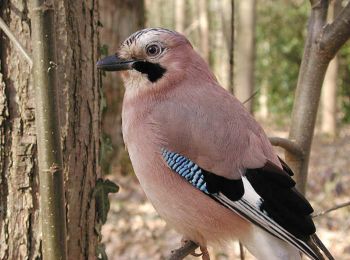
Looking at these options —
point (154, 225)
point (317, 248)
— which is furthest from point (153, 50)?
point (154, 225)

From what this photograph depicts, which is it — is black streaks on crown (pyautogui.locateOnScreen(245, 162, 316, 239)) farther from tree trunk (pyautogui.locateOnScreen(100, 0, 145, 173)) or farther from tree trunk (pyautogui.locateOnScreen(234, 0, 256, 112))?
tree trunk (pyautogui.locateOnScreen(234, 0, 256, 112))

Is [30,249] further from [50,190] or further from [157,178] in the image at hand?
[50,190]

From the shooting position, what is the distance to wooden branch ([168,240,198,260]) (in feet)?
5.73

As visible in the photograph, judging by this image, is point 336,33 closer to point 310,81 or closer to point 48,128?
point 310,81

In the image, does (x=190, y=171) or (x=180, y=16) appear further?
(x=180, y=16)

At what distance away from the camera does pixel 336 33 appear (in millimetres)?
1921

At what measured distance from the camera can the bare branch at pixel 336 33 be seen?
1879mm

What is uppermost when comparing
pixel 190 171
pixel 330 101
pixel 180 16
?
pixel 180 16

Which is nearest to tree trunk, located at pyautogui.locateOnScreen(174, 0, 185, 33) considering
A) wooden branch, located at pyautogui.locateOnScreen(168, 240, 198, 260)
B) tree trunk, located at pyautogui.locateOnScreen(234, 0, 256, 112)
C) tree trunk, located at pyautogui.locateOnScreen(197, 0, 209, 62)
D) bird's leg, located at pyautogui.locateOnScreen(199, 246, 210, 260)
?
tree trunk, located at pyautogui.locateOnScreen(197, 0, 209, 62)

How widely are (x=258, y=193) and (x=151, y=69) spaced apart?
569mm

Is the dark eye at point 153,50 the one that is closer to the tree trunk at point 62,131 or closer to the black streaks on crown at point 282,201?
the tree trunk at point 62,131

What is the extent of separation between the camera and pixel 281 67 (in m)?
19.7

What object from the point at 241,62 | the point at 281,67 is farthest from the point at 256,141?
the point at 281,67

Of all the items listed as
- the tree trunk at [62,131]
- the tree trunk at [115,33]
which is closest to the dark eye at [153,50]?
the tree trunk at [62,131]
